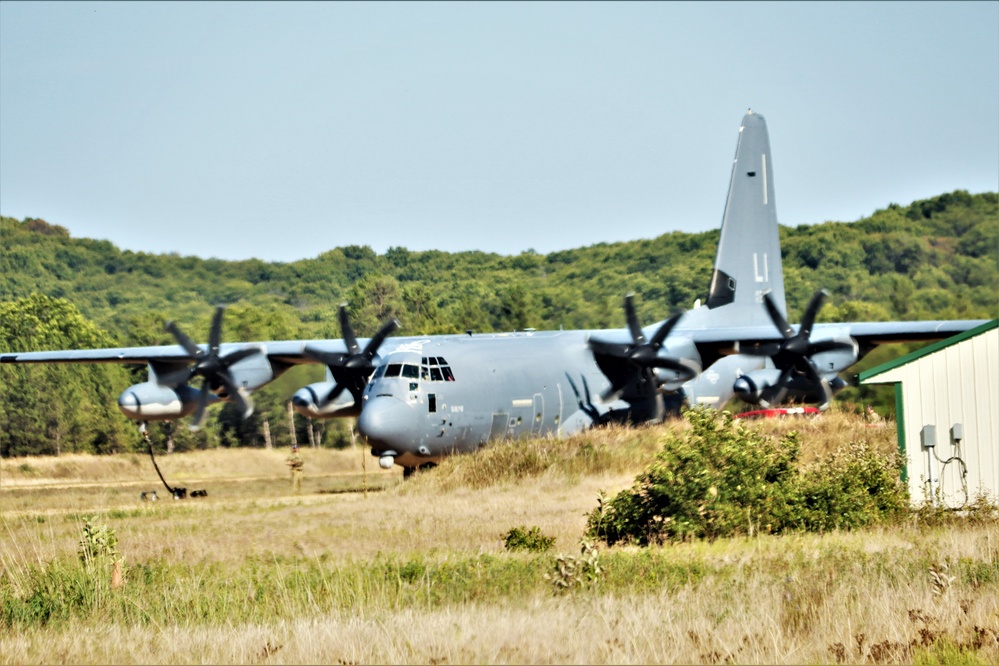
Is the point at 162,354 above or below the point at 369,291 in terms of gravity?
below

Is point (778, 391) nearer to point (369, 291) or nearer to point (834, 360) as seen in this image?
point (834, 360)

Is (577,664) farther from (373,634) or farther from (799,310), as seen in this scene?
(799,310)

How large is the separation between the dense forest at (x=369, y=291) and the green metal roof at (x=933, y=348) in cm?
1799

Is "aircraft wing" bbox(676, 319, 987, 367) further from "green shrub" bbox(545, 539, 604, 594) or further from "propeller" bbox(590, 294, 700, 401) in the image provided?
"green shrub" bbox(545, 539, 604, 594)

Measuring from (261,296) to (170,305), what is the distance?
7.01 m

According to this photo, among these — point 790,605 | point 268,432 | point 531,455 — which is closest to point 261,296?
point 268,432

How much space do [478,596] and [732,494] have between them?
5270 mm

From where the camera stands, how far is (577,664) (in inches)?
285

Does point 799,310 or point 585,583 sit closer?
point 585,583

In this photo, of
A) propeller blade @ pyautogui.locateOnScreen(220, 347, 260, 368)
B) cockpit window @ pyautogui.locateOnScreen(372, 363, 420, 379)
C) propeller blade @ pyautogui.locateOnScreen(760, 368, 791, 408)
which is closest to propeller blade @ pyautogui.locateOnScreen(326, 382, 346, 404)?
propeller blade @ pyautogui.locateOnScreen(220, 347, 260, 368)

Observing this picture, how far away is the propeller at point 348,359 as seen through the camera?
2702cm

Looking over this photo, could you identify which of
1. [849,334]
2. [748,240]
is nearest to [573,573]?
[849,334]

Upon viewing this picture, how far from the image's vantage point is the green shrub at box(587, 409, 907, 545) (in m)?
14.5

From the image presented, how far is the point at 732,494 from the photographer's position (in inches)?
576
